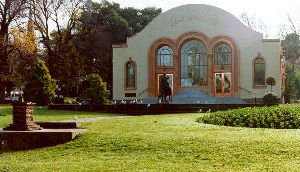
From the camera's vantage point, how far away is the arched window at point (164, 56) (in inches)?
1156

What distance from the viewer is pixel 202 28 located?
28.7 meters

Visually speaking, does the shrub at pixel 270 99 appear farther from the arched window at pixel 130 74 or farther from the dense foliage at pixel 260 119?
the arched window at pixel 130 74

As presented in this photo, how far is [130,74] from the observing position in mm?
29797

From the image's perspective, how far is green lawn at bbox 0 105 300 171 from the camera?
6.44 meters

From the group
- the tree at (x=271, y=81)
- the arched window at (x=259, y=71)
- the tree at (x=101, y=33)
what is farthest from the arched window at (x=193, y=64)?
the tree at (x=101, y=33)

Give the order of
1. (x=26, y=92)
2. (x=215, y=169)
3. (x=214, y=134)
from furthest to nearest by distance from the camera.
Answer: (x=26, y=92)
(x=214, y=134)
(x=215, y=169)

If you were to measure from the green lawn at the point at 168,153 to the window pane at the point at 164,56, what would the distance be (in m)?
20.1

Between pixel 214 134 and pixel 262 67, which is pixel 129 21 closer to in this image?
pixel 262 67

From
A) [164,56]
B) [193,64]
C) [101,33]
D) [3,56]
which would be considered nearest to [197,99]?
[193,64]

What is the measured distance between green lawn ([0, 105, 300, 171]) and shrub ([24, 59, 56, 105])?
15.8 meters

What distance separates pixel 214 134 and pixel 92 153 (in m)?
A: 2.98

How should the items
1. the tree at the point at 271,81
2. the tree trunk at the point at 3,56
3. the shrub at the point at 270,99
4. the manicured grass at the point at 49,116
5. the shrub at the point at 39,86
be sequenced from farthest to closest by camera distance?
the tree trunk at the point at 3,56 < the tree at the point at 271,81 < the shrub at the point at 39,86 < the shrub at the point at 270,99 < the manicured grass at the point at 49,116

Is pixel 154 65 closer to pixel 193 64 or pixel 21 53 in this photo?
pixel 193 64

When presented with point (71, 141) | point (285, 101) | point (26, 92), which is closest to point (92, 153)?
point (71, 141)
